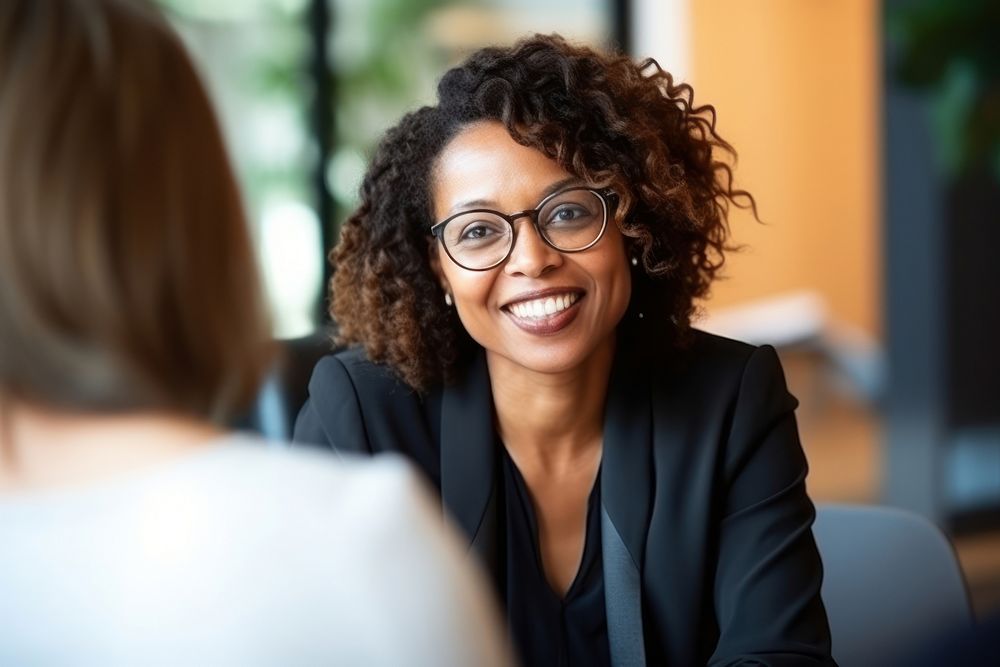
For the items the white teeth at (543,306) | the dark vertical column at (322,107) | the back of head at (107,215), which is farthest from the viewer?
the dark vertical column at (322,107)

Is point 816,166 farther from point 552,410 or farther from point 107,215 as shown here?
point 107,215

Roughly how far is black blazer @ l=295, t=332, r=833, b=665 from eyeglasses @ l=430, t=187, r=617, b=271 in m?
0.23

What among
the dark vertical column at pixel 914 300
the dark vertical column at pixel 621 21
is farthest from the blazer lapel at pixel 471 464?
the dark vertical column at pixel 621 21

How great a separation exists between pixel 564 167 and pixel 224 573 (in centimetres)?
104

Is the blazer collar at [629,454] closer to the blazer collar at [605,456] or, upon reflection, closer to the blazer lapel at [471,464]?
the blazer collar at [605,456]

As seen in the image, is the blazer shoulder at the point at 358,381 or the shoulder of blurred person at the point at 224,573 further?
the blazer shoulder at the point at 358,381

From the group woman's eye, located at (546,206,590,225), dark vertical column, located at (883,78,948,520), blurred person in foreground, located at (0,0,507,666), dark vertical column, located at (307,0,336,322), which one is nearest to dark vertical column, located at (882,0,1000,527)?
dark vertical column, located at (883,78,948,520)

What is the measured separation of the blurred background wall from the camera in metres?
3.83

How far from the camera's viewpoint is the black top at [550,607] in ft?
5.70

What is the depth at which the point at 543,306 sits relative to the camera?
5.74ft

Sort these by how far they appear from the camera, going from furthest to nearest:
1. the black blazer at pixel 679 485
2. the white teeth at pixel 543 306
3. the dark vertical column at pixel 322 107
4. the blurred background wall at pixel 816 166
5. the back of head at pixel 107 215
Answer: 1. the dark vertical column at pixel 322 107
2. the blurred background wall at pixel 816 166
3. the white teeth at pixel 543 306
4. the black blazer at pixel 679 485
5. the back of head at pixel 107 215

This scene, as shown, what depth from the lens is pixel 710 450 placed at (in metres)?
1.73

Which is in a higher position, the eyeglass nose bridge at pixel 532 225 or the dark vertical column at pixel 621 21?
the dark vertical column at pixel 621 21

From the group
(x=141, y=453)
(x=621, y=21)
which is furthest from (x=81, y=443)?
(x=621, y=21)
